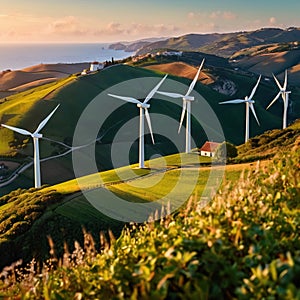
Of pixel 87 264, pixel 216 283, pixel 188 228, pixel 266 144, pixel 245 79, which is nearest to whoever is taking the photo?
pixel 216 283

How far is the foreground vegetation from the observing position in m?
5.06

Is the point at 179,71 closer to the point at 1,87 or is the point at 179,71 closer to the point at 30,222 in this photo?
the point at 1,87

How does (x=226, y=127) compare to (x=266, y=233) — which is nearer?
(x=266, y=233)

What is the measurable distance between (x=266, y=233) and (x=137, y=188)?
4515 centimetres

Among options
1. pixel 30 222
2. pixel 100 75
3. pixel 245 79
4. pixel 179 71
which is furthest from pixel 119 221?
pixel 245 79

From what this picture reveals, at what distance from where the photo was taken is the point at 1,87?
184 m

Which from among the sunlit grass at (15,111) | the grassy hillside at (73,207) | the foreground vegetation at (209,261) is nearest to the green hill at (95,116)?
the sunlit grass at (15,111)

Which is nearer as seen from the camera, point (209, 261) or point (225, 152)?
point (209, 261)

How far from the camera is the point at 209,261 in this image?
5.54 metres

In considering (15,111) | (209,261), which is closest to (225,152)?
(209,261)

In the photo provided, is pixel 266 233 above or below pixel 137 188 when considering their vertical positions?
above

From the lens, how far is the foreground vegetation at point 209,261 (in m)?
5.06

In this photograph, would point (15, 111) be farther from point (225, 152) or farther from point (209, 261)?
point (209, 261)

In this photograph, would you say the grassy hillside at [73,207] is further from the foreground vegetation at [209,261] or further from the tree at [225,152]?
the foreground vegetation at [209,261]
